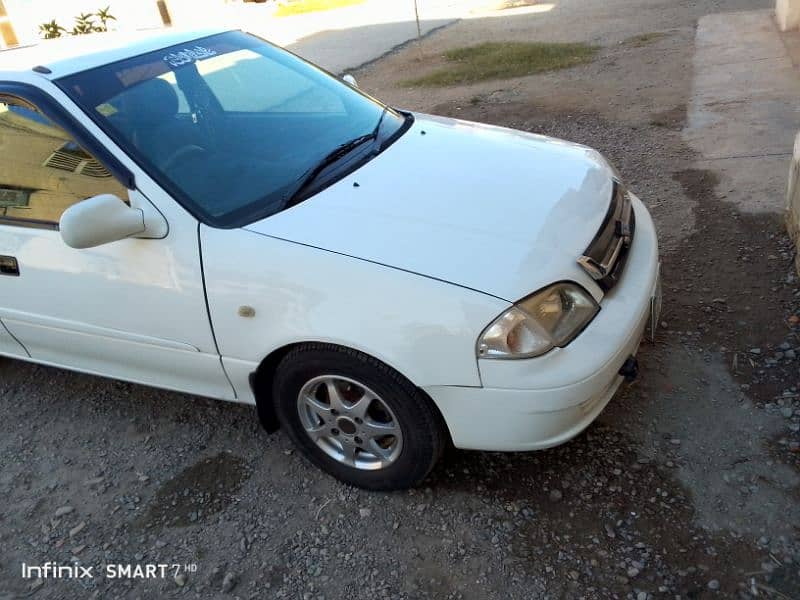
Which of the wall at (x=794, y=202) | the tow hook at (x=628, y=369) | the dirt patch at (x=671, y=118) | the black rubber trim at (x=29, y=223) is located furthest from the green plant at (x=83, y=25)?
the tow hook at (x=628, y=369)

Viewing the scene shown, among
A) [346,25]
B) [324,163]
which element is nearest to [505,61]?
[346,25]

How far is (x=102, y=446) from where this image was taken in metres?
3.17

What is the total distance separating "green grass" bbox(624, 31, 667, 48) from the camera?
973 cm

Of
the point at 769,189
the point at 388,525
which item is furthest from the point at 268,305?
the point at 769,189

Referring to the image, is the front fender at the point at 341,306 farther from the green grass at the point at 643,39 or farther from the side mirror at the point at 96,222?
the green grass at the point at 643,39

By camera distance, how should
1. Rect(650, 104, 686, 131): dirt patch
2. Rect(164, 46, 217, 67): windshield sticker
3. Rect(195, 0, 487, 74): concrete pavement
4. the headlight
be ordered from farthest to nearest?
Rect(195, 0, 487, 74): concrete pavement < Rect(650, 104, 686, 131): dirt patch < Rect(164, 46, 217, 67): windshield sticker < the headlight

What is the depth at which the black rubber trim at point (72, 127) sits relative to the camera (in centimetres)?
252

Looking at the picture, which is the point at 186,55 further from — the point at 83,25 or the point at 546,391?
the point at 83,25

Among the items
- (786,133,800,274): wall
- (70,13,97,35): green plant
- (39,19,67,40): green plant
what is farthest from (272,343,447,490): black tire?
(70,13,97,35): green plant

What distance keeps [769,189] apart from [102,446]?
14.4 feet

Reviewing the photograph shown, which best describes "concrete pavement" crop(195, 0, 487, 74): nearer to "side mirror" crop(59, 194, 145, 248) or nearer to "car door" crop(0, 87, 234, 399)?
"car door" crop(0, 87, 234, 399)

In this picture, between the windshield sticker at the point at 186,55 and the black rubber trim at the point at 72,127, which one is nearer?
the black rubber trim at the point at 72,127

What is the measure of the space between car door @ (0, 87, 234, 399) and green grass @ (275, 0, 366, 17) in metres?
17.5

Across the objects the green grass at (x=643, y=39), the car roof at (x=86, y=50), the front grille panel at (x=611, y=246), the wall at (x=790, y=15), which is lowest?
the green grass at (x=643, y=39)
